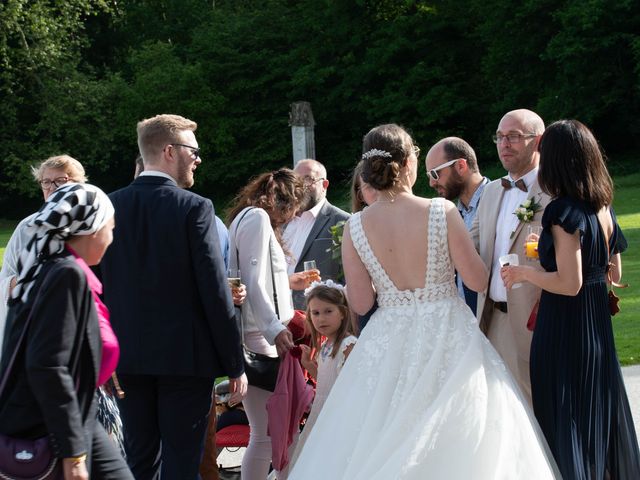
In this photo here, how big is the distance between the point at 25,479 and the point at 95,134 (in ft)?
142

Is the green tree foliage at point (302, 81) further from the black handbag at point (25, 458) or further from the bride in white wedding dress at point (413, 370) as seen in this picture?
the black handbag at point (25, 458)

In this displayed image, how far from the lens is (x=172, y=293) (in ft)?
15.5

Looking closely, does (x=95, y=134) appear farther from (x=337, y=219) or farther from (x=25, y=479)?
(x=25, y=479)

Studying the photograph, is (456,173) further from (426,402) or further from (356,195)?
(426,402)

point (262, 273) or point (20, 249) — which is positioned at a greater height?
point (20, 249)

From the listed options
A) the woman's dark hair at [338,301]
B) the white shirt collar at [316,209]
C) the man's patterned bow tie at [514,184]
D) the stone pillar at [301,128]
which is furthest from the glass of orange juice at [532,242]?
the stone pillar at [301,128]

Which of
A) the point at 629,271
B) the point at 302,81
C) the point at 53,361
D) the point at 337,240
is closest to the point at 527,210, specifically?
the point at 337,240

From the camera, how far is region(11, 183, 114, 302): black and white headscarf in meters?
3.42

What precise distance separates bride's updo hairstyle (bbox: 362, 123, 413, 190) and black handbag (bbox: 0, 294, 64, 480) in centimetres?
200

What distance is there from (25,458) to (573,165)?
2.89 m

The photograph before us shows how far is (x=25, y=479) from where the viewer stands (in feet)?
10.8

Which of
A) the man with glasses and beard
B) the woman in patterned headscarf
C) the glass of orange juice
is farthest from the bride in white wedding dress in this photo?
the man with glasses and beard

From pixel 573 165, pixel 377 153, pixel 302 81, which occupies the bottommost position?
pixel 573 165

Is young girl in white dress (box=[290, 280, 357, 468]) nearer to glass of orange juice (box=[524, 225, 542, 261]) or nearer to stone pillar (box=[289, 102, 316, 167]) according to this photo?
glass of orange juice (box=[524, 225, 542, 261])
